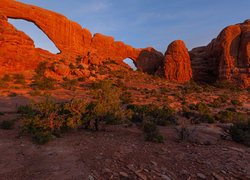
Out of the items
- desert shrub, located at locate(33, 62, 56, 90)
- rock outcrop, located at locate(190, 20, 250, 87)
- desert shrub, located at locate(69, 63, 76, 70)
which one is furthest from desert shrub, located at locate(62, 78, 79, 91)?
rock outcrop, located at locate(190, 20, 250, 87)

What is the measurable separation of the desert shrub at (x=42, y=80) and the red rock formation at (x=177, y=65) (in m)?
17.2

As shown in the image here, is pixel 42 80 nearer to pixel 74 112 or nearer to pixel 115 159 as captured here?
pixel 74 112

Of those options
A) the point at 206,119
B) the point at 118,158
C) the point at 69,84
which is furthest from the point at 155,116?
the point at 69,84

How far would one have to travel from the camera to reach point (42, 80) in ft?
62.8

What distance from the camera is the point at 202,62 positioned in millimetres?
31172

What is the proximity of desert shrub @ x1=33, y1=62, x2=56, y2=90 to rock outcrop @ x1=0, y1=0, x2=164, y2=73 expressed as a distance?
3.86ft

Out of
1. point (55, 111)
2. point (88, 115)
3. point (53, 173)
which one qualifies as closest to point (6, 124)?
point (55, 111)

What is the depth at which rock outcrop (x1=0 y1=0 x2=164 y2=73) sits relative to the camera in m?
25.6

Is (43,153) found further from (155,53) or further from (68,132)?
(155,53)

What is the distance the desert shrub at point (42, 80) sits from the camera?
57.7 ft

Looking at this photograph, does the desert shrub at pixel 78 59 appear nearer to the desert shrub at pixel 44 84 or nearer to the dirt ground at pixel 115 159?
the desert shrub at pixel 44 84

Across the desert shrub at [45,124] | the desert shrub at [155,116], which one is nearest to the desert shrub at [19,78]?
the desert shrub at [155,116]

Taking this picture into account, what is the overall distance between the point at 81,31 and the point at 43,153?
98.0 ft

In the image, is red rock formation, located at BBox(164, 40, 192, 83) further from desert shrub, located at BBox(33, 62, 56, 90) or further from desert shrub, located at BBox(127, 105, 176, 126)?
desert shrub, located at BBox(127, 105, 176, 126)
